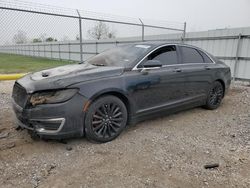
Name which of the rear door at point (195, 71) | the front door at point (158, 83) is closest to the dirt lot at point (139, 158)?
A: the front door at point (158, 83)

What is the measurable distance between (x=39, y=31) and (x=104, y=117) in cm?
773

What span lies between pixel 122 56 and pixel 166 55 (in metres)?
Result: 0.87

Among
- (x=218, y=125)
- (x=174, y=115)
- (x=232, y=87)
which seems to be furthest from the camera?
(x=232, y=87)

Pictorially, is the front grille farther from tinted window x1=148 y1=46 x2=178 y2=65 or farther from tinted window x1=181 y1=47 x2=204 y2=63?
tinted window x1=181 y1=47 x2=204 y2=63

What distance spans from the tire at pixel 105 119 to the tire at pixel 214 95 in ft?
8.11

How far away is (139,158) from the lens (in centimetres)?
312

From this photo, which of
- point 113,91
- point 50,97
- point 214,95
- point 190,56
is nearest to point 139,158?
point 113,91

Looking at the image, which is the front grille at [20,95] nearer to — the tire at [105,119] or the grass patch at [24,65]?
the tire at [105,119]

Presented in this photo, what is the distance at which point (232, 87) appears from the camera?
26.6 ft

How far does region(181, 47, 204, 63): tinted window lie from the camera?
4.75m

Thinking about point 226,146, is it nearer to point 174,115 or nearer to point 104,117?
point 174,115

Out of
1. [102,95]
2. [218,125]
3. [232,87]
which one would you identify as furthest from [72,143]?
[232,87]

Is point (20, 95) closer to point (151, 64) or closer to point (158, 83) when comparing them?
point (151, 64)

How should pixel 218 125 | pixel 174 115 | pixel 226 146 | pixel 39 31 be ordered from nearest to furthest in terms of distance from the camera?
pixel 226 146 < pixel 218 125 < pixel 174 115 < pixel 39 31
